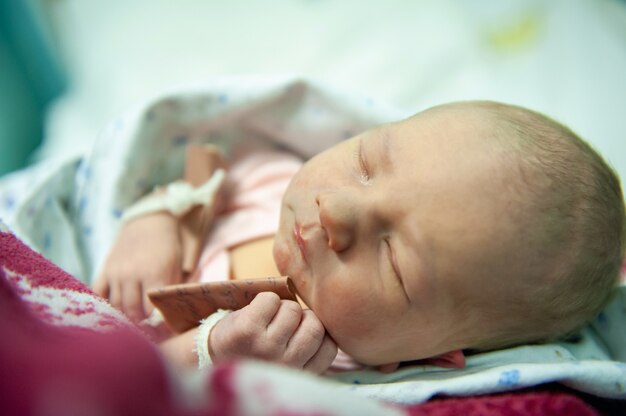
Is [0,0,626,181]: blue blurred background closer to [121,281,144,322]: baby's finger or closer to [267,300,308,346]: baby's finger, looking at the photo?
[121,281,144,322]: baby's finger

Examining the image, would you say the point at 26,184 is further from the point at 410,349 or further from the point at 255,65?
the point at 410,349

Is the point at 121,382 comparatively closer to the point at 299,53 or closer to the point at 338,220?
the point at 338,220

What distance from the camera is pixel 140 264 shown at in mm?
926

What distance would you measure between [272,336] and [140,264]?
1.09 feet

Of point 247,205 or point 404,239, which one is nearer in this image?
point 404,239

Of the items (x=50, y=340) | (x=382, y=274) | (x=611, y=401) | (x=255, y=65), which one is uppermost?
(x=255, y=65)

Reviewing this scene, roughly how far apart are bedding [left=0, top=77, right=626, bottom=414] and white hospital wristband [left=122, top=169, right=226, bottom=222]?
81mm

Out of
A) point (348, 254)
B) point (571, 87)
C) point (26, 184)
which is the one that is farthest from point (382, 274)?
point (571, 87)

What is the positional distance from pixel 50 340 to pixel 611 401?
817mm

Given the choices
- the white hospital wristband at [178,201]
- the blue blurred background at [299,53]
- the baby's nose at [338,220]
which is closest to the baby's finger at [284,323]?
the baby's nose at [338,220]

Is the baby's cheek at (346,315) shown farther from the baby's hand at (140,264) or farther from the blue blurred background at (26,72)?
the blue blurred background at (26,72)

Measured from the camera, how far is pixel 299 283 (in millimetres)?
783

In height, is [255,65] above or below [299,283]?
above

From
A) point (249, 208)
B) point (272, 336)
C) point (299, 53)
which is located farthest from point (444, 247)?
point (299, 53)
